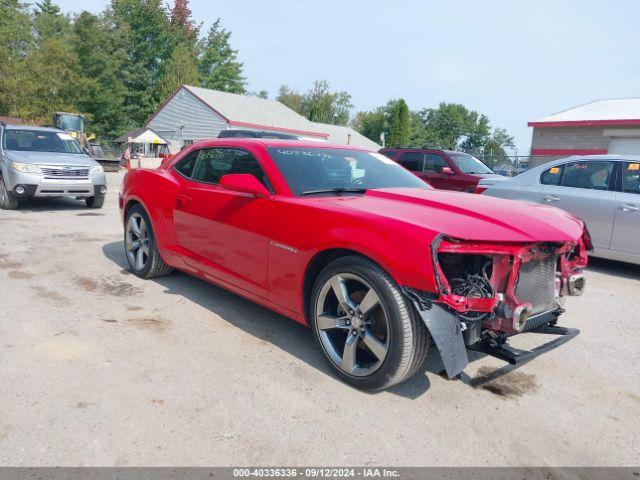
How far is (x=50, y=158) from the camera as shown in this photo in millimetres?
10211

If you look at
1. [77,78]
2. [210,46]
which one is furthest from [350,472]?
[210,46]

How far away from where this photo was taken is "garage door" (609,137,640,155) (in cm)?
1923

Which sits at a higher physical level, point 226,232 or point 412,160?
point 412,160

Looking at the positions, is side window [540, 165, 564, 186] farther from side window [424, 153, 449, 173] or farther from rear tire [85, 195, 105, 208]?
rear tire [85, 195, 105, 208]

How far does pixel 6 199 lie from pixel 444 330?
10.2 meters

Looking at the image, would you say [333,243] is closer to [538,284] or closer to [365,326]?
[365,326]

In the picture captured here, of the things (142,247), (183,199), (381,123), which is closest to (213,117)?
(142,247)

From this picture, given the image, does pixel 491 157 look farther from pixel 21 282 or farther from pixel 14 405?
pixel 14 405

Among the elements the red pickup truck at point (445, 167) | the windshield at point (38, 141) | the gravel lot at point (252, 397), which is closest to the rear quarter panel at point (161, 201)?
the gravel lot at point (252, 397)

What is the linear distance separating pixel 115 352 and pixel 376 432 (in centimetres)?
202

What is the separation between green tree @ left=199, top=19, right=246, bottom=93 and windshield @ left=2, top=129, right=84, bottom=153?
48.6 metres

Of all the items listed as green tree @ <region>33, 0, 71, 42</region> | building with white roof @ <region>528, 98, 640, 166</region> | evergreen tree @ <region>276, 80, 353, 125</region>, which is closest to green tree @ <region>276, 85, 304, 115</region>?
evergreen tree @ <region>276, 80, 353, 125</region>

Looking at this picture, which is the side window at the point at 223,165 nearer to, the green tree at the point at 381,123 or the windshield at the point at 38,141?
the windshield at the point at 38,141

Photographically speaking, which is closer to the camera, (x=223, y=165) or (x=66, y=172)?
(x=223, y=165)
